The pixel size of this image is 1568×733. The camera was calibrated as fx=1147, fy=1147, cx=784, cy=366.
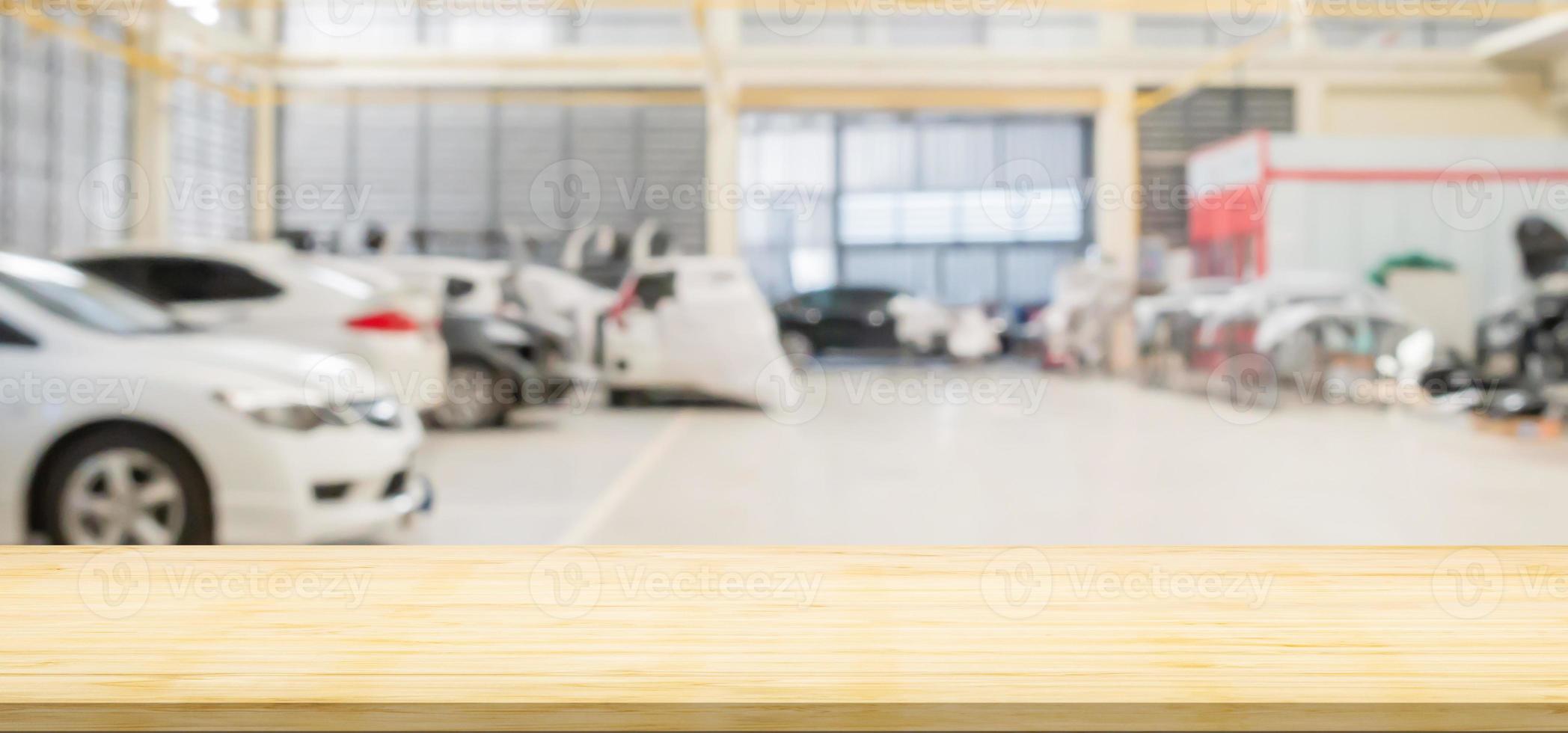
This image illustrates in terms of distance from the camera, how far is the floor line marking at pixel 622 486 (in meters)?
2.58

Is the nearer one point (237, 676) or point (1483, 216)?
point (237, 676)

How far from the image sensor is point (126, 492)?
193 centimetres

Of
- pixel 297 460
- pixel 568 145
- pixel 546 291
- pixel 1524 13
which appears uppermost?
pixel 568 145

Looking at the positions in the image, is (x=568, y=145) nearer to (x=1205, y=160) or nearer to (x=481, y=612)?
(x=1205, y=160)

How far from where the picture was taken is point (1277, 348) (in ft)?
18.6

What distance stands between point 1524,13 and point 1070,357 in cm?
515

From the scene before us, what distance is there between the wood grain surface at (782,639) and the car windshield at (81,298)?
4.15 ft

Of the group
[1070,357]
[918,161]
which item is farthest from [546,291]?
[1070,357]
